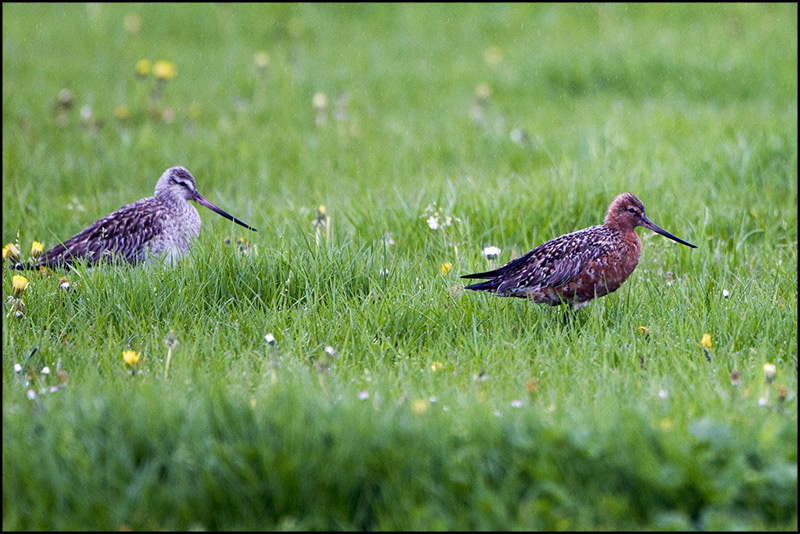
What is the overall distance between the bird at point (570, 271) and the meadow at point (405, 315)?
0.13 meters

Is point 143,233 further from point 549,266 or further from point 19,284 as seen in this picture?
point 549,266

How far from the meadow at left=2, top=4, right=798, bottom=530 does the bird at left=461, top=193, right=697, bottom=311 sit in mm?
127

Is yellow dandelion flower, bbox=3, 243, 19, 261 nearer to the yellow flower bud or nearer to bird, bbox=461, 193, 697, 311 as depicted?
bird, bbox=461, 193, 697, 311

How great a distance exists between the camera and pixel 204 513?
2.92 metres

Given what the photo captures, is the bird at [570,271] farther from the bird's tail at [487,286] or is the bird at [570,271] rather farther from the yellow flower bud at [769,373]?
the yellow flower bud at [769,373]

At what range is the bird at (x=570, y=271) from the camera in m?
4.64

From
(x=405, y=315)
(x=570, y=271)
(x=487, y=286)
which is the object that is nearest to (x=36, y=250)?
(x=405, y=315)

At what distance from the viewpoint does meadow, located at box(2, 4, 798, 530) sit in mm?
2930

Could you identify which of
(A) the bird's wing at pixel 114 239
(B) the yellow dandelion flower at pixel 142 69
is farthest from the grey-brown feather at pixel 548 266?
(B) the yellow dandelion flower at pixel 142 69

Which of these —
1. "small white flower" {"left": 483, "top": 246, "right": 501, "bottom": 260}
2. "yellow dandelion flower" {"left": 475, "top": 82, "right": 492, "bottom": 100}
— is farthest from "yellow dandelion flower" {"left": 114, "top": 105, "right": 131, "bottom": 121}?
"small white flower" {"left": 483, "top": 246, "right": 501, "bottom": 260}

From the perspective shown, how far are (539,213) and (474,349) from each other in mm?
2323

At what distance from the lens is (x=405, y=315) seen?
4.50m

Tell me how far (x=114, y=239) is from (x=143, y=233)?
20cm

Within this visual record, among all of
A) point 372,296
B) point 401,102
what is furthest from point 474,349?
point 401,102
